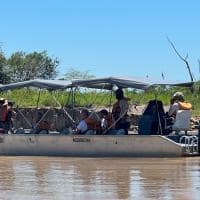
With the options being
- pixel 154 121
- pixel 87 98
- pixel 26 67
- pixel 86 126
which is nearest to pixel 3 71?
pixel 26 67

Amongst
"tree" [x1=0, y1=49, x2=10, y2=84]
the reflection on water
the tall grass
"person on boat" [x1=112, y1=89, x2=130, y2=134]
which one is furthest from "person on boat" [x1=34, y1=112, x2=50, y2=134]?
"tree" [x1=0, y1=49, x2=10, y2=84]

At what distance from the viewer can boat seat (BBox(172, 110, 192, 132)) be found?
18.1m

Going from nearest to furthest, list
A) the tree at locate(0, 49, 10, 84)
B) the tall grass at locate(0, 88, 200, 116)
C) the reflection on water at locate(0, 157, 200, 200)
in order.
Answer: the reflection on water at locate(0, 157, 200, 200) < the tall grass at locate(0, 88, 200, 116) < the tree at locate(0, 49, 10, 84)

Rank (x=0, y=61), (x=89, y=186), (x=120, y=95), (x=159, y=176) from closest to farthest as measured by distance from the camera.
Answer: (x=89, y=186), (x=159, y=176), (x=120, y=95), (x=0, y=61)

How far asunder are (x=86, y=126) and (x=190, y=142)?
2809 mm

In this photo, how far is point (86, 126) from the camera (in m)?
18.9

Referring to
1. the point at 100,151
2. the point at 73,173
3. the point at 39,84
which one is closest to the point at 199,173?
the point at 73,173

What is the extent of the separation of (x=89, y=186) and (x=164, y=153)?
6240 mm

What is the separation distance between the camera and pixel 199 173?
13781 mm

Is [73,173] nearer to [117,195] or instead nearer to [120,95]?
[117,195]

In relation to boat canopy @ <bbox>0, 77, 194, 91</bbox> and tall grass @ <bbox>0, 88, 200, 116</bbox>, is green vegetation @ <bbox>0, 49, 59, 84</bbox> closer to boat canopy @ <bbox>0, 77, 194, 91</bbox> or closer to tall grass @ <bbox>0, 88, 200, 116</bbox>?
tall grass @ <bbox>0, 88, 200, 116</bbox>

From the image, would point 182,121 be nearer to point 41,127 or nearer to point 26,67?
point 41,127

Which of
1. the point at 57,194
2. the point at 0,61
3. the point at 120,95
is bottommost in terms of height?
the point at 57,194

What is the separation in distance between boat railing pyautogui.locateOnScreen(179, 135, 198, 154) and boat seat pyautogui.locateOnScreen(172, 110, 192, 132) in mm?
235
